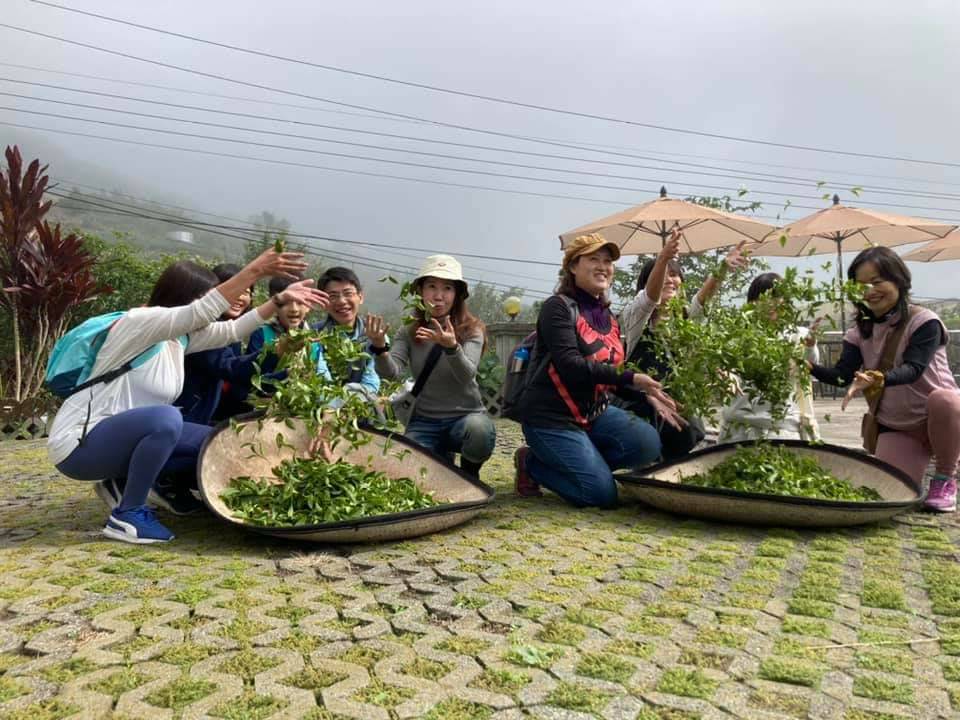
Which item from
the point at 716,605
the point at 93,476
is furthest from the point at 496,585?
the point at 93,476

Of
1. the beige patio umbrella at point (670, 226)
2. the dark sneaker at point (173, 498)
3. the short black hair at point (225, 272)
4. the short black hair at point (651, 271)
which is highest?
the beige patio umbrella at point (670, 226)

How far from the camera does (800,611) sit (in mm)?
2068

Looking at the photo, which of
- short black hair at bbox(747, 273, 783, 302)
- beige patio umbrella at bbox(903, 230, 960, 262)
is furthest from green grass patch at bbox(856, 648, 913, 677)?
beige patio umbrella at bbox(903, 230, 960, 262)

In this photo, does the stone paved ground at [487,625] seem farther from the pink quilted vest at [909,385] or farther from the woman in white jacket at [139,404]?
the pink quilted vest at [909,385]

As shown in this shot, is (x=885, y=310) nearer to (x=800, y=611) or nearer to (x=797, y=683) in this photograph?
(x=800, y=611)

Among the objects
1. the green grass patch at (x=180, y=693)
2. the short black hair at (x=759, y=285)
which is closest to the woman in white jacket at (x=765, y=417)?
the short black hair at (x=759, y=285)

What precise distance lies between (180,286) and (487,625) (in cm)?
185

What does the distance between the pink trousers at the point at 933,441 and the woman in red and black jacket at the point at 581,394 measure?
1151 millimetres

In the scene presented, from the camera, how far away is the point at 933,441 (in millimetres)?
3504

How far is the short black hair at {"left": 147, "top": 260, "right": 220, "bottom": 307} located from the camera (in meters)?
2.86

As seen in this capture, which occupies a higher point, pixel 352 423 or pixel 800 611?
pixel 352 423

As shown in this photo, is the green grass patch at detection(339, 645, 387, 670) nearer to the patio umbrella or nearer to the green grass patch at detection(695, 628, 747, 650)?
the green grass patch at detection(695, 628, 747, 650)

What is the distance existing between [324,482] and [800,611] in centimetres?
179

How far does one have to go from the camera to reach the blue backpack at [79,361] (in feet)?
8.82
